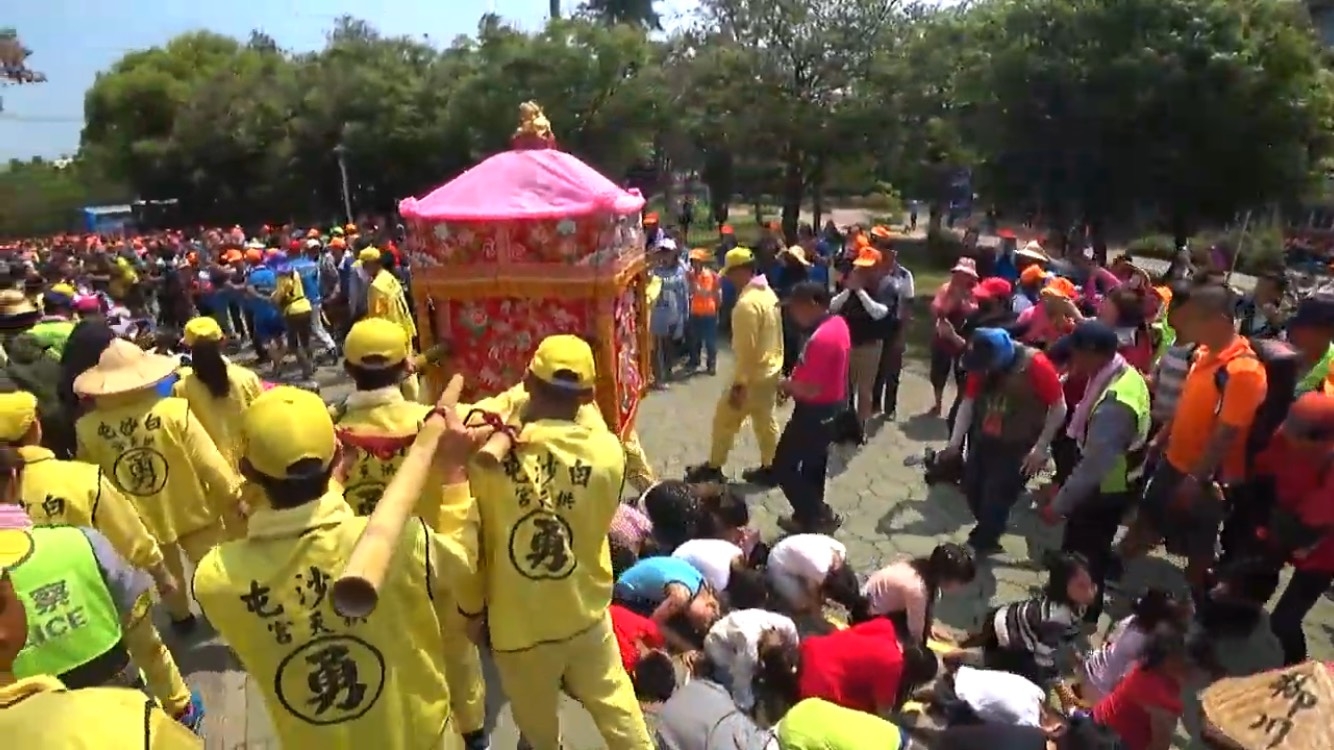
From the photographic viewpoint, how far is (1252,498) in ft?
15.0

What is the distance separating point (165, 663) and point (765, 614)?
8.00ft

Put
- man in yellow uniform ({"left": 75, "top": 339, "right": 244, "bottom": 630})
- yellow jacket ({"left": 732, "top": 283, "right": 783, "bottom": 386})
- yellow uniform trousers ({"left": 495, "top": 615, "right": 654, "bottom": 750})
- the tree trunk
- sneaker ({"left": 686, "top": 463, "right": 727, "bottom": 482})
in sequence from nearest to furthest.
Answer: yellow uniform trousers ({"left": 495, "top": 615, "right": 654, "bottom": 750})
man in yellow uniform ({"left": 75, "top": 339, "right": 244, "bottom": 630})
yellow jacket ({"left": 732, "top": 283, "right": 783, "bottom": 386})
sneaker ({"left": 686, "top": 463, "right": 727, "bottom": 482})
the tree trunk

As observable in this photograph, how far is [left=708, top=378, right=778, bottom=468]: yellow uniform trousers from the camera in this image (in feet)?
21.4

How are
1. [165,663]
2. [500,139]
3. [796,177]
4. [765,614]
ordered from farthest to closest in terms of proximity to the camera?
[500,139]
[796,177]
[765,614]
[165,663]

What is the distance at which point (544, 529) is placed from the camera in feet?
10.3

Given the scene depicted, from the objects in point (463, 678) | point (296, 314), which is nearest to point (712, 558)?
point (463, 678)

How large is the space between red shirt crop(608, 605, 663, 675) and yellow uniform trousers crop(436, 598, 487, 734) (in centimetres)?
73

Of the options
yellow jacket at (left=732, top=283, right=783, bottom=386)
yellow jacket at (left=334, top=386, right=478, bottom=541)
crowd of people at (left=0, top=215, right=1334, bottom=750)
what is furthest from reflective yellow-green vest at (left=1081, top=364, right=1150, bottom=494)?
yellow jacket at (left=334, top=386, right=478, bottom=541)

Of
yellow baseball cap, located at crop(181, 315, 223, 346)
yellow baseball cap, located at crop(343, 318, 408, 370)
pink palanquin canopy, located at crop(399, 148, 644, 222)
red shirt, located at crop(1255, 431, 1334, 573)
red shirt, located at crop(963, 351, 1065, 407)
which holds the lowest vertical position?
red shirt, located at crop(1255, 431, 1334, 573)

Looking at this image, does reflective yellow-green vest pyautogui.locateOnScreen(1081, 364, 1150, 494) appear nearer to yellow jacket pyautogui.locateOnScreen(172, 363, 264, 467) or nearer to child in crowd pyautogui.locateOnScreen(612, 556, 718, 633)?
child in crowd pyautogui.locateOnScreen(612, 556, 718, 633)

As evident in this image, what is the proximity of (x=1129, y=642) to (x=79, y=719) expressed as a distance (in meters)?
3.62

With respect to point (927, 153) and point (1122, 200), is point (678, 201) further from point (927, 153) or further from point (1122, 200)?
point (1122, 200)

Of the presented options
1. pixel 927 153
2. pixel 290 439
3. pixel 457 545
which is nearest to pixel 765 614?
pixel 457 545

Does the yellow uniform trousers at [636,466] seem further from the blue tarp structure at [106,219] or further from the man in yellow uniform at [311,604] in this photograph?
the blue tarp structure at [106,219]
